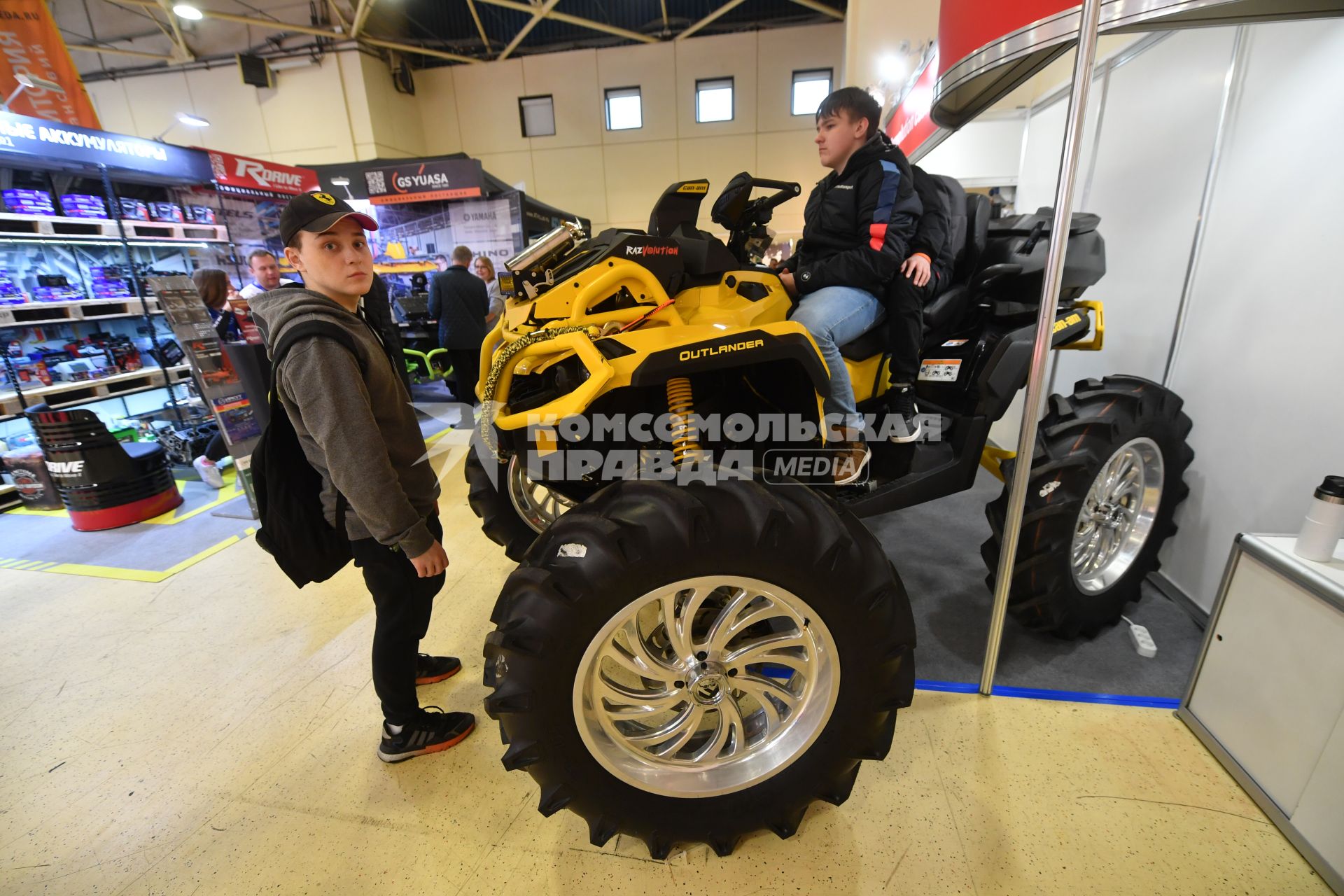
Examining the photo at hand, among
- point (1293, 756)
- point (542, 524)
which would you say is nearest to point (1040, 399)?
point (1293, 756)

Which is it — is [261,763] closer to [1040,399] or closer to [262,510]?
[262,510]

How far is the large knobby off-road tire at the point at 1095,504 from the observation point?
7.00 feet

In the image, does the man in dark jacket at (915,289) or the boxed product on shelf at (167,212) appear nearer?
the man in dark jacket at (915,289)

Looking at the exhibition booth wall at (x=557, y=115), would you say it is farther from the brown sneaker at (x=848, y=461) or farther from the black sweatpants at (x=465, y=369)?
→ the brown sneaker at (x=848, y=461)

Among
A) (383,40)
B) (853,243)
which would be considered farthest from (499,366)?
(383,40)

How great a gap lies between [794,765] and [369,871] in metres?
1.26

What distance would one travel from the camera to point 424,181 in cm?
880

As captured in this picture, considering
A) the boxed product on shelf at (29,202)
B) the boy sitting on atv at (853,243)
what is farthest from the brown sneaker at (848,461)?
the boxed product on shelf at (29,202)

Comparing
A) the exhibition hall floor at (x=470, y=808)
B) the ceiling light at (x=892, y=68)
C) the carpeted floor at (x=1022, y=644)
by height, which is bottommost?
the exhibition hall floor at (x=470, y=808)

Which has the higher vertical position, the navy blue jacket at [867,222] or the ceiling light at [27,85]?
the ceiling light at [27,85]

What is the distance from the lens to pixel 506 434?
180 centimetres

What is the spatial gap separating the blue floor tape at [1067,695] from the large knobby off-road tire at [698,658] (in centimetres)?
80

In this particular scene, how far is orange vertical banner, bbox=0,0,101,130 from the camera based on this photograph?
522 cm

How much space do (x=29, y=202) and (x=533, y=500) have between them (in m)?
6.16
